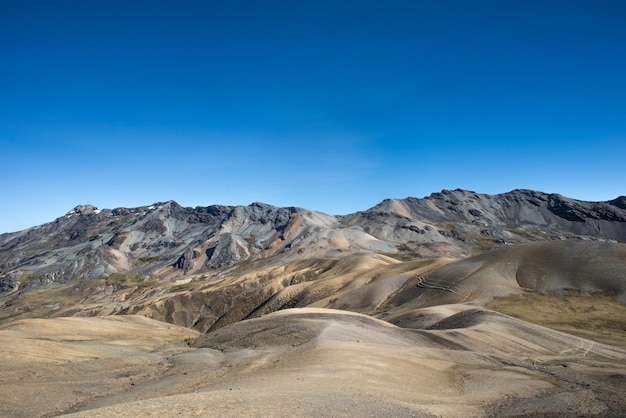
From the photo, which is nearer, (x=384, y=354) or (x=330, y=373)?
(x=330, y=373)

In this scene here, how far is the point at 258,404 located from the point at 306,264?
4649 inches

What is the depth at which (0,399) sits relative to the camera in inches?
779

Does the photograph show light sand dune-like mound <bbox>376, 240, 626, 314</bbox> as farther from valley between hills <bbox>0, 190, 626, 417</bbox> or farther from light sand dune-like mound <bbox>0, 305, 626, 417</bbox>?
light sand dune-like mound <bbox>0, 305, 626, 417</bbox>

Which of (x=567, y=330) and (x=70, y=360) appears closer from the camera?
(x=70, y=360)

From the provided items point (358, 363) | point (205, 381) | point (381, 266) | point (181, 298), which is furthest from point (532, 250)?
point (181, 298)

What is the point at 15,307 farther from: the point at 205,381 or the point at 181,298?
the point at 205,381

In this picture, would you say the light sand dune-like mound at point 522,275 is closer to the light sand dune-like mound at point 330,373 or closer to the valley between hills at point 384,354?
the valley between hills at point 384,354

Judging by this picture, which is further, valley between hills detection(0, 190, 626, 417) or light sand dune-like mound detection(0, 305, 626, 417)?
valley between hills detection(0, 190, 626, 417)

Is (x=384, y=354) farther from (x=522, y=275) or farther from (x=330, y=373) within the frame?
(x=522, y=275)

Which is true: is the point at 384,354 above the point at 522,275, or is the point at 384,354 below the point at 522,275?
below

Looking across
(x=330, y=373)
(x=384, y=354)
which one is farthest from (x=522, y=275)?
(x=330, y=373)

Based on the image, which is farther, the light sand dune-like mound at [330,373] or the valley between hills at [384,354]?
the valley between hills at [384,354]

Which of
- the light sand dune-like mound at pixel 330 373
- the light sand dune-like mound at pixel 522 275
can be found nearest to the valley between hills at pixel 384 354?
the light sand dune-like mound at pixel 330 373

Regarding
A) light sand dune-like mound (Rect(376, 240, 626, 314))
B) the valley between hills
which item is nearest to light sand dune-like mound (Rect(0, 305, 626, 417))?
the valley between hills
